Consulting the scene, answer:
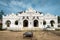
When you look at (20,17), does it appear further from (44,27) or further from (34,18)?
(44,27)

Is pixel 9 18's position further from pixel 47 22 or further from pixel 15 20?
pixel 47 22

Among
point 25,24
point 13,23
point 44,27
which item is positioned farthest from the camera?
point 25,24

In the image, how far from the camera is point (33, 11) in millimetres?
44094

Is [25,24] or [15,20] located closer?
[15,20]

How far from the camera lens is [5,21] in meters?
45.5

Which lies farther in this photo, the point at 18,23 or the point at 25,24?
the point at 25,24

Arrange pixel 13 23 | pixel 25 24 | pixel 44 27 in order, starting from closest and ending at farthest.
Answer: pixel 44 27
pixel 13 23
pixel 25 24

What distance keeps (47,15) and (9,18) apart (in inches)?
476

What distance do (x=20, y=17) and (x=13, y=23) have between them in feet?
9.89

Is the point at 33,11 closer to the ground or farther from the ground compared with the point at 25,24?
farther from the ground

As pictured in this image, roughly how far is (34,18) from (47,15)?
14.1 ft

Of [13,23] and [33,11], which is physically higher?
[33,11]

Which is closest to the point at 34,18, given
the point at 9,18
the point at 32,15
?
the point at 32,15

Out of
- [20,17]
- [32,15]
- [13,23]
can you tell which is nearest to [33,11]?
[32,15]
